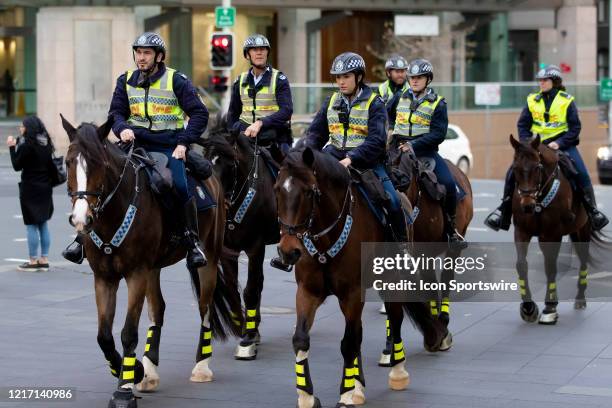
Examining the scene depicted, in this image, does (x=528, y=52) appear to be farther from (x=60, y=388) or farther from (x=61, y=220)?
(x=60, y=388)

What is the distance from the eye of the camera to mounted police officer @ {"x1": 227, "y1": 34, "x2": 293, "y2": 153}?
1239cm

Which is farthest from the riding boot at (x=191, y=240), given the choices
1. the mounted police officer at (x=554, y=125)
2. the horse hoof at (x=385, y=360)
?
the mounted police officer at (x=554, y=125)

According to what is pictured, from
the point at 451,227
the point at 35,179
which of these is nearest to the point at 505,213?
the point at 451,227

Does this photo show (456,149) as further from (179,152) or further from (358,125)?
(179,152)

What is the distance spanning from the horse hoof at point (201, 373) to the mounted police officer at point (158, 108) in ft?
3.02

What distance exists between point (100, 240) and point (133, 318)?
669mm

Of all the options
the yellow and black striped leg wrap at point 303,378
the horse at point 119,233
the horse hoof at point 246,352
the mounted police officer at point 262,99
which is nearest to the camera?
the horse at point 119,233

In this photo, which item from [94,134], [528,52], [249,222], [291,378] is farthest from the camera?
[528,52]

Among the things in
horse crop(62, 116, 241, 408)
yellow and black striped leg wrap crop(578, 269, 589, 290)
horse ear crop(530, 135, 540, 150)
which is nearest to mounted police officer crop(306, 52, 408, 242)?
horse crop(62, 116, 241, 408)

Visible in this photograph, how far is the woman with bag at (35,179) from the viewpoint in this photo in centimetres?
1692

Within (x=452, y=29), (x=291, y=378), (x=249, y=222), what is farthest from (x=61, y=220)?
(x=452, y=29)

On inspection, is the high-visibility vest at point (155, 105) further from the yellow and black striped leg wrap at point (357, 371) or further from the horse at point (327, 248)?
the yellow and black striped leg wrap at point (357, 371)

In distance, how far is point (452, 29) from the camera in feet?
184

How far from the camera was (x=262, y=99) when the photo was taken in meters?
12.6
